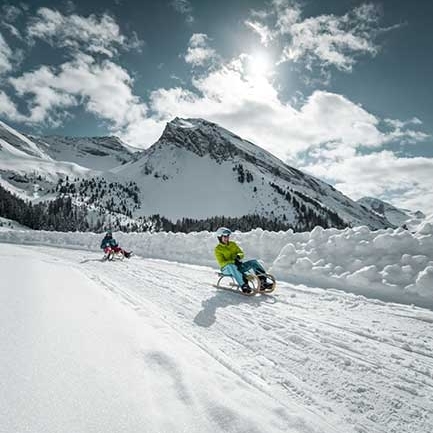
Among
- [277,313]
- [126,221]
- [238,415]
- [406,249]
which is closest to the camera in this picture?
[238,415]

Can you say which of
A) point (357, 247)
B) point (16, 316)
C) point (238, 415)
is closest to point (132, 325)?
point (16, 316)

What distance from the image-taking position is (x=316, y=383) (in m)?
3.69

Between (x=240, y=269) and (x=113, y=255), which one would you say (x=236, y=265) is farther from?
(x=113, y=255)

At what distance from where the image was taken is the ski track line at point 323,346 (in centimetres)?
329

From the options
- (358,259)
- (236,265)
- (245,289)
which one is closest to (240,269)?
(236,265)

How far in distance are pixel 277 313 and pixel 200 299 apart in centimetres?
204

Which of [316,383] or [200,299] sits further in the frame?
[200,299]

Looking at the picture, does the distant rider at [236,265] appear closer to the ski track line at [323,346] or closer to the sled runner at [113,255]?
the ski track line at [323,346]

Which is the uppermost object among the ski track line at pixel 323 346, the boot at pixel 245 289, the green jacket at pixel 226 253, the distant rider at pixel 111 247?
the green jacket at pixel 226 253

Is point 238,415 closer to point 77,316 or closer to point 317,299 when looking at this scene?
point 77,316

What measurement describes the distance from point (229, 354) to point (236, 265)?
428 centimetres

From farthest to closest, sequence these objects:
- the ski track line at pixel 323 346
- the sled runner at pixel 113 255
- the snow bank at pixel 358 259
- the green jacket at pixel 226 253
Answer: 1. the sled runner at pixel 113 255
2. the green jacket at pixel 226 253
3. the snow bank at pixel 358 259
4. the ski track line at pixel 323 346

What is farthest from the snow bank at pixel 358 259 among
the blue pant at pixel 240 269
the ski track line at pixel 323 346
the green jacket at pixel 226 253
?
the green jacket at pixel 226 253

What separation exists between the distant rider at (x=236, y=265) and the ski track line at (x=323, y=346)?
0.35 m
